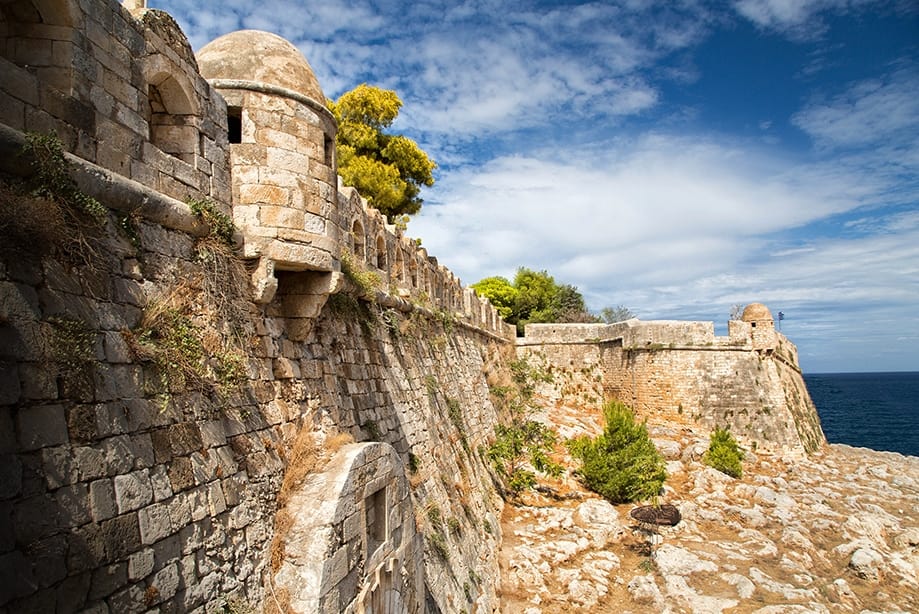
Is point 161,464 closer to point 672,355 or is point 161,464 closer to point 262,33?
point 262,33

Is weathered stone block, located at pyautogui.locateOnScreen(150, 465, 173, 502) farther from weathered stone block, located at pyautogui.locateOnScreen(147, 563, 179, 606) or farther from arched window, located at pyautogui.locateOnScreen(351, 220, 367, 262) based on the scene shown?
arched window, located at pyautogui.locateOnScreen(351, 220, 367, 262)

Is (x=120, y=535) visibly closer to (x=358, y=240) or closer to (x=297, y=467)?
(x=297, y=467)

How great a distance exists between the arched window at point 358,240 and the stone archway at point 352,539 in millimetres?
3985

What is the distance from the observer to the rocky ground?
1215 cm

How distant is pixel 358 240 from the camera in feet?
31.2

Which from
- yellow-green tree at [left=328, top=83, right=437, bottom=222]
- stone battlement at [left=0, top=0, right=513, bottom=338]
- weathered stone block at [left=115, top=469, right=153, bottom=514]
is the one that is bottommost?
weathered stone block at [left=115, top=469, right=153, bottom=514]

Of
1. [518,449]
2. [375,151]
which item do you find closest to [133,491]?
[518,449]

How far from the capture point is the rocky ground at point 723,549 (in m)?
12.1

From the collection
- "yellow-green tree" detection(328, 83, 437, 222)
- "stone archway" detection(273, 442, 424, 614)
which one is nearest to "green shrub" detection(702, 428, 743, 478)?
"yellow-green tree" detection(328, 83, 437, 222)

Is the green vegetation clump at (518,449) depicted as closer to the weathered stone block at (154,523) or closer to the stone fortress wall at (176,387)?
the stone fortress wall at (176,387)

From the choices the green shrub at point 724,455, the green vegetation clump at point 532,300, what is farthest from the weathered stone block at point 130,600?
the green vegetation clump at point 532,300

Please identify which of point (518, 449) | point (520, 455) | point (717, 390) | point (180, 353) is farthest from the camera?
point (717, 390)

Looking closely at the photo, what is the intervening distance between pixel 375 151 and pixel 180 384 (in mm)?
20075

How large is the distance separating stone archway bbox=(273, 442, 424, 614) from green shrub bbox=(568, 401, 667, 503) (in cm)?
1194
